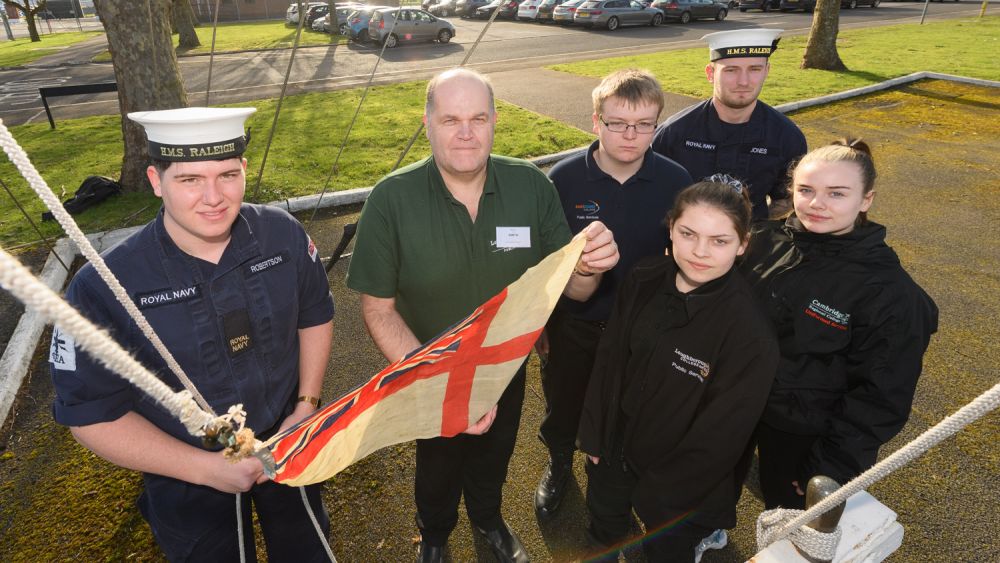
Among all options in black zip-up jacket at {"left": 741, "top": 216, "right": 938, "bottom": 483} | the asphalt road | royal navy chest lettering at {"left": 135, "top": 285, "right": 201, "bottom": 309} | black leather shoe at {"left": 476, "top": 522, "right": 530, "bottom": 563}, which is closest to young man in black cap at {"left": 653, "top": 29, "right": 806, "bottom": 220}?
black zip-up jacket at {"left": 741, "top": 216, "right": 938, "bottom": 483}

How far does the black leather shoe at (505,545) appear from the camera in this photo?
2.85 meters

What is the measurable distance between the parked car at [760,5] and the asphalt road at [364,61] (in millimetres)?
2735

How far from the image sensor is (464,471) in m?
2.87

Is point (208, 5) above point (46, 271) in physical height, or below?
above

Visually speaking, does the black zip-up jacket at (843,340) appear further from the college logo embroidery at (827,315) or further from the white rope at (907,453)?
the white rope at (907,453)

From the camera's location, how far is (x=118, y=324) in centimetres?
180

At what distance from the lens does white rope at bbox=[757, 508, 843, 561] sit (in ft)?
3.60

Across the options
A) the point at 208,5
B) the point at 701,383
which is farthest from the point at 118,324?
the point at 208,5

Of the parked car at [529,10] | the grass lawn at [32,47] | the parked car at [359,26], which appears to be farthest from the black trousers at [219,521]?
the parked car at [529,10]

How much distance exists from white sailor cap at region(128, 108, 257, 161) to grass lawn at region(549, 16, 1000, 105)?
1169 centimetres

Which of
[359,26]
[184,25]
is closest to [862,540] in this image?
[359,26]

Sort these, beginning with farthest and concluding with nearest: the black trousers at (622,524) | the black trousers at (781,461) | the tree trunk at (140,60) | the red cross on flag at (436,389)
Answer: the tree trunk at (140,60)
the black trousers at (781,461)
the black trousers at (622,524)
the red cross on flag at (436,389)

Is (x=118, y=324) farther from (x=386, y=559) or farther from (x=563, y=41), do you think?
(x=563, y=41)

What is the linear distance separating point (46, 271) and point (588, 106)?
9.70 m
